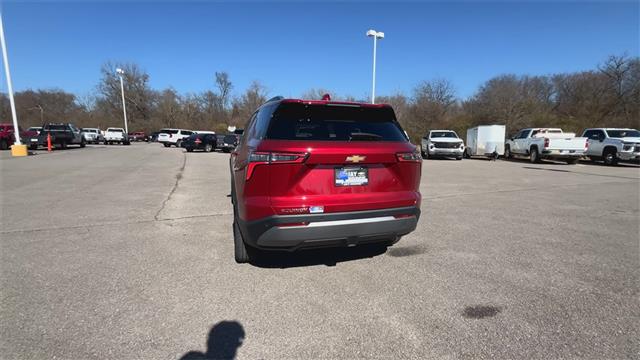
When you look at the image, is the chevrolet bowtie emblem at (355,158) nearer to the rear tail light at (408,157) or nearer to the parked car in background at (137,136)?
the rear tail light at (408,157)

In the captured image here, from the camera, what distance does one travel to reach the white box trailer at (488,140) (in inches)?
914

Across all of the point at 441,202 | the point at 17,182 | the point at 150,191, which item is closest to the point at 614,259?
the point at 441,202

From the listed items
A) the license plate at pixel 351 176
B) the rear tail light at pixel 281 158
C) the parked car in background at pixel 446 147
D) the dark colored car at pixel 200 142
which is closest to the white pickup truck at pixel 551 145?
the parked car in background at pixel 446 147

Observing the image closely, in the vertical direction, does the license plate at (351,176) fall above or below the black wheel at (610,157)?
above

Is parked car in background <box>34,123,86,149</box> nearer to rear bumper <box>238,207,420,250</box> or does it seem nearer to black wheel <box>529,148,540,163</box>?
rear bumper <box>238,207,420,250</box>

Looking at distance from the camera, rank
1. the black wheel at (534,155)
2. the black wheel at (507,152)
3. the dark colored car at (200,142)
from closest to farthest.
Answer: the black wheel at (534,155), the black wheel at (507,152), the dark colored car at (200,142)

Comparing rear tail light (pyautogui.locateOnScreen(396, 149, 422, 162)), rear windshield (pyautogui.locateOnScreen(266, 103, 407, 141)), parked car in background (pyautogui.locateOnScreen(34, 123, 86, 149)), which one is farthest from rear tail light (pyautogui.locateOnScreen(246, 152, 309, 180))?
parked car in background (pyautogui.locateOnScreen(34, 123, 86, 149))

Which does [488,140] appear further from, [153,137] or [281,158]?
[153,137]

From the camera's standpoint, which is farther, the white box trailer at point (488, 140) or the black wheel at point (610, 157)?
the white box trailer at point (488, 140)

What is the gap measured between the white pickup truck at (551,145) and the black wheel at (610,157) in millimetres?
1146

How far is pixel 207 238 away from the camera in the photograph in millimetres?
5004

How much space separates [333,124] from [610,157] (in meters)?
20.9

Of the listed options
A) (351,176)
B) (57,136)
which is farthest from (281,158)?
(57,136)

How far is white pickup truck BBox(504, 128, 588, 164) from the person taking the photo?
708 inches
